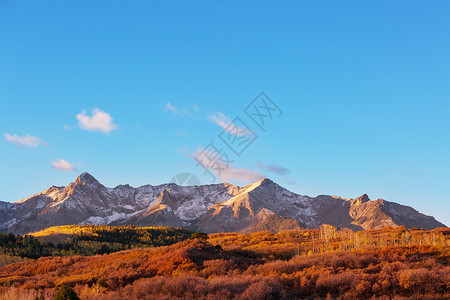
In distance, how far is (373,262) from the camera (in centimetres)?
2477

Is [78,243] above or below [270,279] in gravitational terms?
below

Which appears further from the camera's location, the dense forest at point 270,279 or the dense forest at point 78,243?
the dense forest at point 78,243

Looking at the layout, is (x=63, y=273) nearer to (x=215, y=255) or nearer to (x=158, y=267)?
(x=158, y=267)

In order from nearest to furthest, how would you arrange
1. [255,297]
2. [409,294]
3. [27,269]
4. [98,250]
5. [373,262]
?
[255,297]
[409,294]
[373,262]
[27,269]
[98,250]

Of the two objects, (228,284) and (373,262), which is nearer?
(228,284)

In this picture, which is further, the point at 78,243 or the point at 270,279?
the point at 78,243

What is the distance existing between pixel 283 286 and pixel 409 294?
640 cm

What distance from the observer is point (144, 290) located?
61.4 feet

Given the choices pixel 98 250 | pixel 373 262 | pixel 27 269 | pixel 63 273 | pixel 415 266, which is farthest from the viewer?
pixel 98 250

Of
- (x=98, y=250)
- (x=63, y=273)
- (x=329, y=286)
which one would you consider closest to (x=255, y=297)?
(x=329, y=286)

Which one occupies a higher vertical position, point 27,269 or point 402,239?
point 402,239

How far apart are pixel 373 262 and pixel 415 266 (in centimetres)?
272

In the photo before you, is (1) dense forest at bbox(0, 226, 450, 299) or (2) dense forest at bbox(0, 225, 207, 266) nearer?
(1) dense forest at bbox(0, 226, 450, 299)

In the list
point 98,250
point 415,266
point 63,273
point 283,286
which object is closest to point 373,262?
point 415,266
